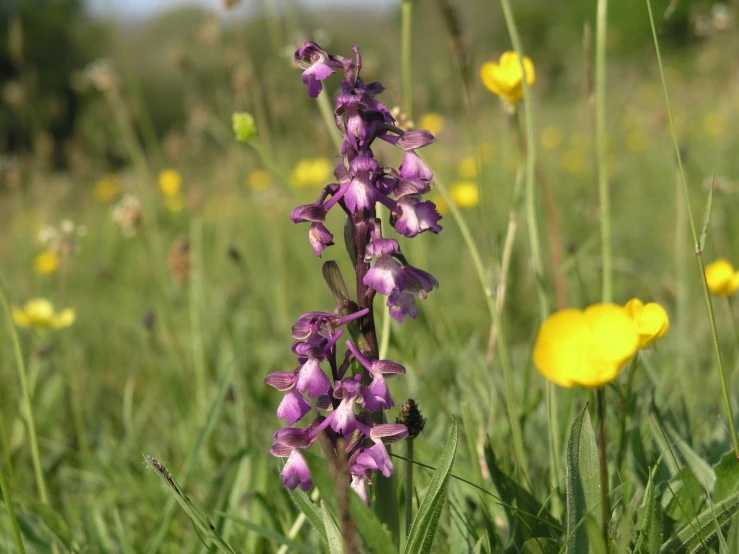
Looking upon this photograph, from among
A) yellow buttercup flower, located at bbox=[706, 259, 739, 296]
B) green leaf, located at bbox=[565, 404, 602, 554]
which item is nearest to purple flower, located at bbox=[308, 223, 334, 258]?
green leaf, located at bbox=[565, 404, 602, 554]

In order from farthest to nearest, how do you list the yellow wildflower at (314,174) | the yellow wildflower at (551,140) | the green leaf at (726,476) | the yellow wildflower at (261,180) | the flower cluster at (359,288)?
the yellow wildflower at (551,140) < the yellow wildflower at (261,180) < the yellow wildflower at (314,174) < the green leaf at (726,476) < the flower cluster at (359,288)

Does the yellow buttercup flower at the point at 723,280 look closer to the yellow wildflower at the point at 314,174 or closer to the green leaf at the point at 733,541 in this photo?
the green leaf at the point at 733,541

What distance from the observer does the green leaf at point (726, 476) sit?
91 cm

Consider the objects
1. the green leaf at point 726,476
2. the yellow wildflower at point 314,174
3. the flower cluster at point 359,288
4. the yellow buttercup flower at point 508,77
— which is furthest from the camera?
the yellow wildflower at point 314,174

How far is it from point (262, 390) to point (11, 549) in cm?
81

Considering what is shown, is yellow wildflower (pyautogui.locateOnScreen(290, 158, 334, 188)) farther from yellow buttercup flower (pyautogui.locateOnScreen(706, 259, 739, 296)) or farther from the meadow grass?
yellow buttercup flower (pyautogui.locateOnScreen(706, 259, 739, 296))

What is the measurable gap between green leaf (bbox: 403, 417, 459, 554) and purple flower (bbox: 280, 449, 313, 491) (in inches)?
5.0

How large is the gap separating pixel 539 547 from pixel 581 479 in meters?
0.09

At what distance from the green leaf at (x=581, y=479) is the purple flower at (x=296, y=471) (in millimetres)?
288

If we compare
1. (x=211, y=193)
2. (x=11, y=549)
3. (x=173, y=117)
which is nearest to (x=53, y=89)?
(x=173, y=117)

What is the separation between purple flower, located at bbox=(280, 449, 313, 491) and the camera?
0.76 meters

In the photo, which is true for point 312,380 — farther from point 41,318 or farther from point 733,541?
point 41,318

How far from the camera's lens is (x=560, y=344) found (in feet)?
2.10

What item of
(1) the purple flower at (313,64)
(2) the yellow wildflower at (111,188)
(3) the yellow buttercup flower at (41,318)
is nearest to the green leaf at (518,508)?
(1) the purple flower at (313,64)
